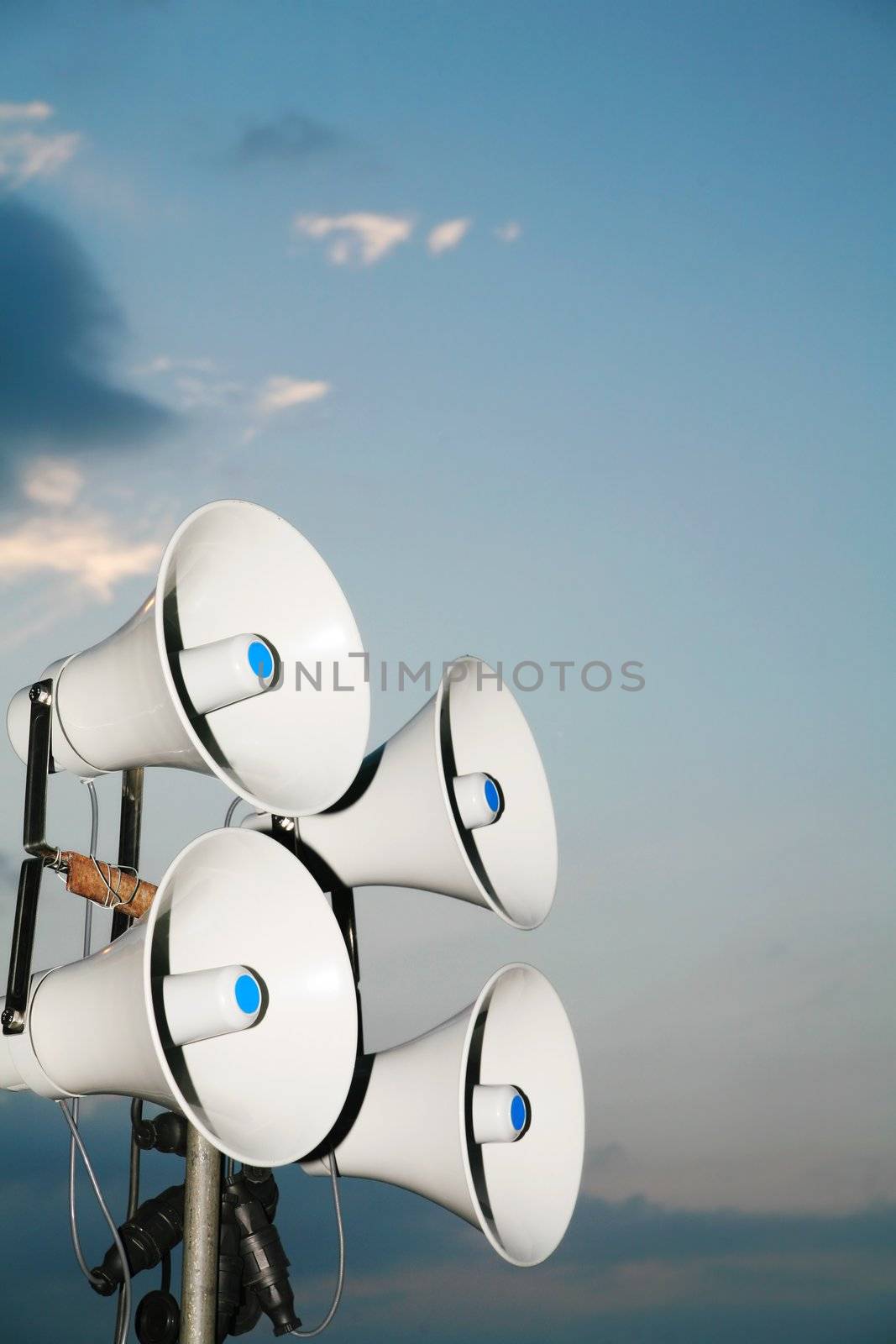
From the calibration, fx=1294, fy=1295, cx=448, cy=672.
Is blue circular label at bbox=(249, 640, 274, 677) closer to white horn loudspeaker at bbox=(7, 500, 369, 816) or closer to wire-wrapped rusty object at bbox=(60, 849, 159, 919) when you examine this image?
white horn loudspeaker at bbox=(7, 500, 369, 816)

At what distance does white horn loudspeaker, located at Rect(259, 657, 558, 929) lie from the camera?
2.23m

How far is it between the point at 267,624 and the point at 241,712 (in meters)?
0.15

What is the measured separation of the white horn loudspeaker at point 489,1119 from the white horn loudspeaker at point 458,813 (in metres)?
0.19

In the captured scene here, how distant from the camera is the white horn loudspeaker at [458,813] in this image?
87.7 inches

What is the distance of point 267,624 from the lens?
6.82ft

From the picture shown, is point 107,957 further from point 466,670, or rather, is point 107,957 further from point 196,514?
point 466,670

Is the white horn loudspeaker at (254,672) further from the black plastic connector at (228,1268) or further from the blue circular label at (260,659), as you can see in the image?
the black plastic connector at (228,1268)

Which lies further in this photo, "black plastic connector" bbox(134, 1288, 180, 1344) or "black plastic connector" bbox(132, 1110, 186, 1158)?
"black plastic connector" bbox(132, 1110, 186, 1158)

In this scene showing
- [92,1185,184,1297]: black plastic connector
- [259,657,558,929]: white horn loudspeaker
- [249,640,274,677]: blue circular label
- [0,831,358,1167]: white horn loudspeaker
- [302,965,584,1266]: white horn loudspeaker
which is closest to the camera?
[0,831,358,1167]: white horn loudspeaker

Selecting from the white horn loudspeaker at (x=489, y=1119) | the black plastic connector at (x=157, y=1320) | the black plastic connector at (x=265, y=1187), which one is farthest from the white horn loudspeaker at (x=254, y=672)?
the black plastic connector at (x=157, y=1320)

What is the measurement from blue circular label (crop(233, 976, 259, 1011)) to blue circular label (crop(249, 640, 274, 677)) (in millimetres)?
429

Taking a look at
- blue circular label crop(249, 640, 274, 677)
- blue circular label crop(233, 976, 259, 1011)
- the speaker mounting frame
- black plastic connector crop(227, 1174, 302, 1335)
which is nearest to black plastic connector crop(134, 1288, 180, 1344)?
black plastic connector crop(227, 1174, 302, 1335)

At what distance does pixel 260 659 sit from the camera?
1.90m

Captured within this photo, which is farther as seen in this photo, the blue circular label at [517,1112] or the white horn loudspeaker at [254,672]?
the blue circular label at [517,1112]
